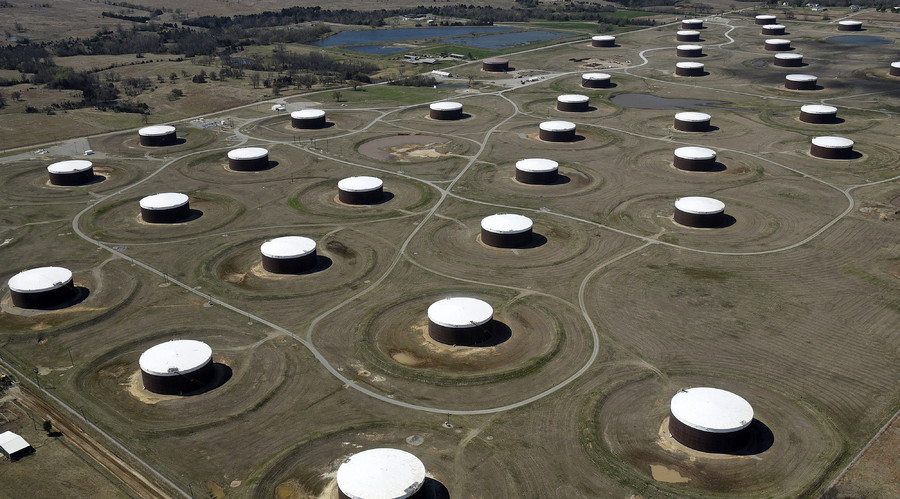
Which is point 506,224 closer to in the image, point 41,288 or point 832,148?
point 41,288

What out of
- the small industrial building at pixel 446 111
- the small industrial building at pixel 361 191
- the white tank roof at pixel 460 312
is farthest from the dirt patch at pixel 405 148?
the white tank roof at pixel 460 312

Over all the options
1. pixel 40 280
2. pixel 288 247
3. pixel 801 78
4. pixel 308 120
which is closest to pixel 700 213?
pixel 288 247

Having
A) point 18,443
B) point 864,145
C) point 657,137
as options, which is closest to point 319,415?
point 18,443

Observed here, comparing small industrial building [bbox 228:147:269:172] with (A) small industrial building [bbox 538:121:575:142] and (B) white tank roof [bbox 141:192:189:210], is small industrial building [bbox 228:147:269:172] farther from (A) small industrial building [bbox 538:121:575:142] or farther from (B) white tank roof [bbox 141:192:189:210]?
(A) small industrial building [bbox 538:121:575:142]

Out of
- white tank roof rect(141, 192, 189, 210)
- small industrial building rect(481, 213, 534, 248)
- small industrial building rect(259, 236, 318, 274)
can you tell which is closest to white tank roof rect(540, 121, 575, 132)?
small industrial building rect(481, 213, 534, 248)

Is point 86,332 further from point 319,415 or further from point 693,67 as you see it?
point 693,67

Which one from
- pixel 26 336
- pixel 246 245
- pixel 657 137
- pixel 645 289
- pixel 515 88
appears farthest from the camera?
pixel 515 88

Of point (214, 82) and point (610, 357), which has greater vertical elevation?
point (214, 82)
